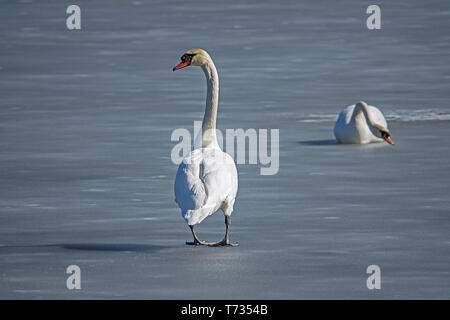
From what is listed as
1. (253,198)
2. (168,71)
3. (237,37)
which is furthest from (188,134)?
(237,37)

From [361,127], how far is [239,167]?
218cm

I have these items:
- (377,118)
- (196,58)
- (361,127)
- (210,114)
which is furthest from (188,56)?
(377,118)

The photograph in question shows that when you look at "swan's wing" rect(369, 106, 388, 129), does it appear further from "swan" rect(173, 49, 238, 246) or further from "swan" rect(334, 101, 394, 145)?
"swan" rect(173, 49, 238, 246)

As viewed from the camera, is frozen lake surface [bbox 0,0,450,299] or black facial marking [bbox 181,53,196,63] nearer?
frozen lake surface [bbox 0,0,450,299]

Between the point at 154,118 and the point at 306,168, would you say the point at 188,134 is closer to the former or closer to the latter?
the point at 154,118

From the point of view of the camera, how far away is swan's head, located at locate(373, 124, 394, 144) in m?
15.1

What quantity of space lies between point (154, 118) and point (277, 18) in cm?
1409

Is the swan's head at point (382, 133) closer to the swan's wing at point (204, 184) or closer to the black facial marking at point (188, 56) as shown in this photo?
the black facial marking at point (188, 56)

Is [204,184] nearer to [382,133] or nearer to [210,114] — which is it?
[210,114]

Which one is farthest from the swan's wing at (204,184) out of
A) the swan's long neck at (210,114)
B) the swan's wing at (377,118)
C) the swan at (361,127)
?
the swan's wing at (377,118)

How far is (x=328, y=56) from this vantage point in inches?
976

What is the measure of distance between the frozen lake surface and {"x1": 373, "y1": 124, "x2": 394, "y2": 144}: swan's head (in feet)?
0.44

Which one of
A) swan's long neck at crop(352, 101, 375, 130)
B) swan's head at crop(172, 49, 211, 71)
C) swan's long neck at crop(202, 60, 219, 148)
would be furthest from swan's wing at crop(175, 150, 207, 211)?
swan's long neck at crop(352, 101, 375, 130)

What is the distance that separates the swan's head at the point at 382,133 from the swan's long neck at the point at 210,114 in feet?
16.1
